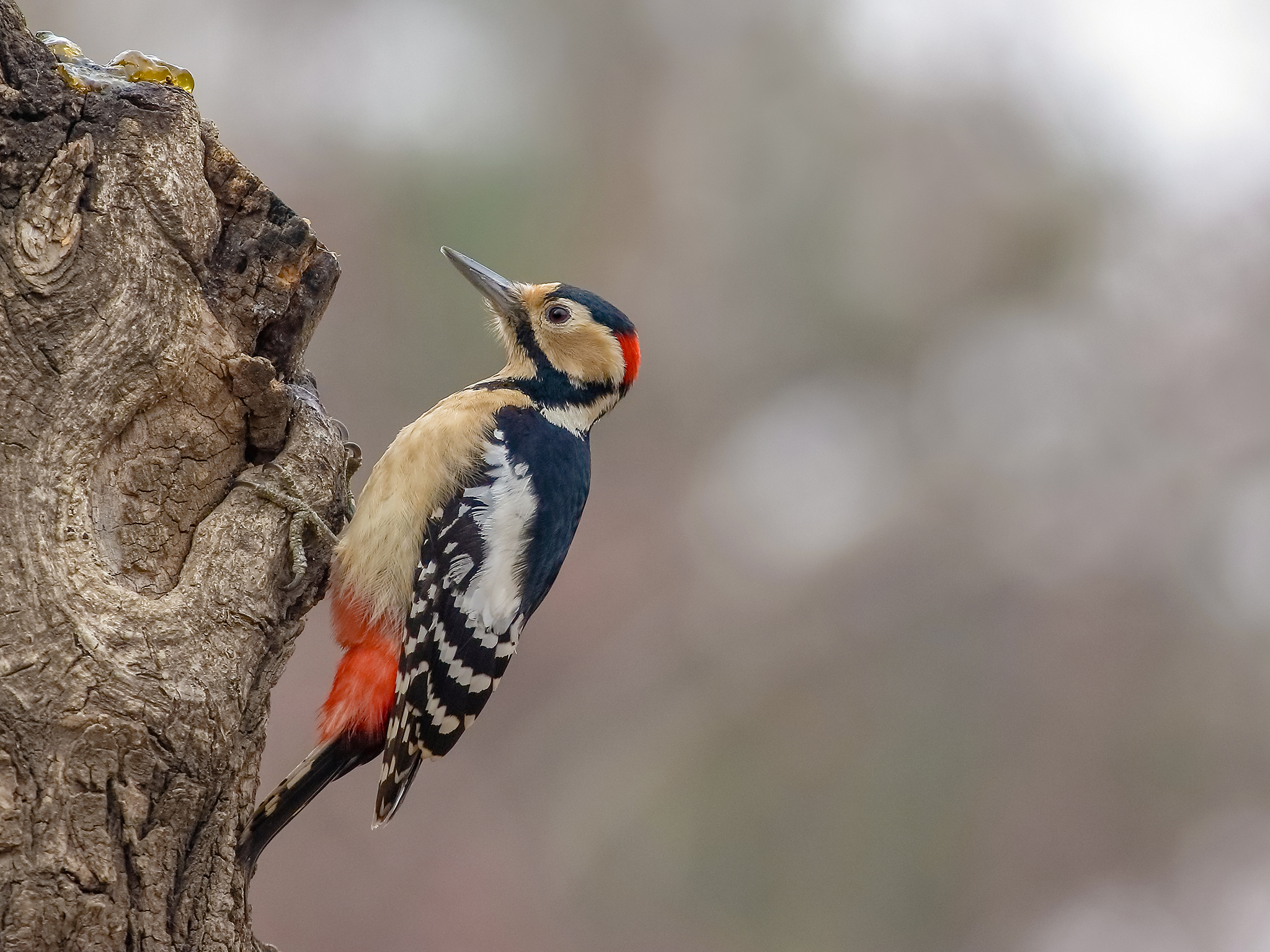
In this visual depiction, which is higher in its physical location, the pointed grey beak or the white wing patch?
the pointed grey beak

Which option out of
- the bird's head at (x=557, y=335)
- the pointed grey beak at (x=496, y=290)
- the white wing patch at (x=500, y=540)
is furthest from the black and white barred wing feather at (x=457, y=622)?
the pointed grey beak at (x=496, y=290)

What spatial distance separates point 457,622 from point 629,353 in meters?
1.09

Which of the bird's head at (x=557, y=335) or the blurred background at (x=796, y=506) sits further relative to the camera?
the blurred background at (x=796, y=506)

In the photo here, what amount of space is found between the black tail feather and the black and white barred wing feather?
8 cm

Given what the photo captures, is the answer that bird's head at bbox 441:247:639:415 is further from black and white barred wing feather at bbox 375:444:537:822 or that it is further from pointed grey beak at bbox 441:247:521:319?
black and white barred wing feather at bbox 375:444:537:822

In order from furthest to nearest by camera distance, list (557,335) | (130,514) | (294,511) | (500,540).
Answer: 1. (557,335)
2. (500,540)
3. (294,511)
4. (130,514)

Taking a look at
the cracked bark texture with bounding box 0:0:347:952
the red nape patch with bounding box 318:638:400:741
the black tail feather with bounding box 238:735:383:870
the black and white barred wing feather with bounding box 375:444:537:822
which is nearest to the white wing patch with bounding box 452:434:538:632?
the black and white barred wing feather with bounding box 375:444:537:822

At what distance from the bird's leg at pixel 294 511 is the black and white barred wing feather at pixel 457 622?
49cm

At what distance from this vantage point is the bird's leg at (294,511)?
241 cm

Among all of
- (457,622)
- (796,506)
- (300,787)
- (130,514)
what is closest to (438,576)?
(457,622)

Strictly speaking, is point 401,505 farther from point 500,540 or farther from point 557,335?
point 557,335

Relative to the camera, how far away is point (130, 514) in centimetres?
222

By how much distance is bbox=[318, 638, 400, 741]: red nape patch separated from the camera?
290cm

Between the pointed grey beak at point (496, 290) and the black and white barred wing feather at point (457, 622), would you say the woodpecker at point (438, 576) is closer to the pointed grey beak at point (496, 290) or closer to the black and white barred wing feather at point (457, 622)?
the black and white barred wing feather at point (457, 622)
